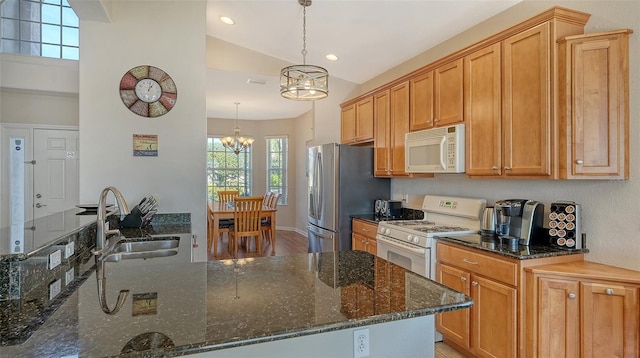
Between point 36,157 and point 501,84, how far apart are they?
5.31 m

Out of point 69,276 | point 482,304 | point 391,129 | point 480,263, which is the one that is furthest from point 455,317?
point 69,276

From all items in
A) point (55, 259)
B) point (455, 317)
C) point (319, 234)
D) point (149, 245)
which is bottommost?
point (455, 317)

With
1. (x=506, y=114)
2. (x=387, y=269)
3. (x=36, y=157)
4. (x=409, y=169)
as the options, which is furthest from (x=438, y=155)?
(x=36, y=157)

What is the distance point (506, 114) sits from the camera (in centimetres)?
247

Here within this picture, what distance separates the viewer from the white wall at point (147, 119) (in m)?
3.11

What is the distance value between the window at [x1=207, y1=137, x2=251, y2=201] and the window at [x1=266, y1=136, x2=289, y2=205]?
514 millimetres

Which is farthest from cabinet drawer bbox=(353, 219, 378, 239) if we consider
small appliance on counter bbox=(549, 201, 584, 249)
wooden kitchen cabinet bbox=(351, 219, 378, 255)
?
small appliance on counter bbox=(549, 201, 584, 249)

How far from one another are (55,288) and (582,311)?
261 cm

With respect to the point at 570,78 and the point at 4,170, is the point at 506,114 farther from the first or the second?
the point at 4,170

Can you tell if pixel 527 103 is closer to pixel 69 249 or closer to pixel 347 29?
pixel 347 29

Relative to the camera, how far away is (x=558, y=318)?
202 centimetres

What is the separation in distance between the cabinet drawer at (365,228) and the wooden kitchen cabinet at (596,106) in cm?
183

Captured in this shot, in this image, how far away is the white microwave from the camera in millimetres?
2891

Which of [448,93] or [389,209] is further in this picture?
Answer: [389,209]
